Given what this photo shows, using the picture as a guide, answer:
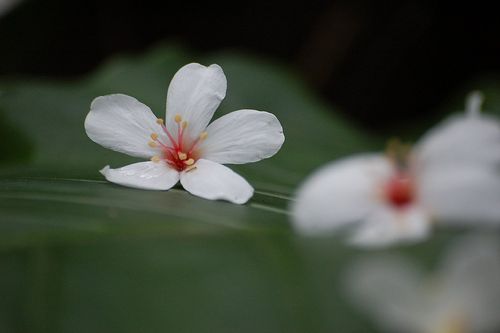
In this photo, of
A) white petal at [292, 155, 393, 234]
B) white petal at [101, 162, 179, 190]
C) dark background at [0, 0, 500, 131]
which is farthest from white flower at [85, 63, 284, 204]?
dark background at [0, 0, 500, 131]

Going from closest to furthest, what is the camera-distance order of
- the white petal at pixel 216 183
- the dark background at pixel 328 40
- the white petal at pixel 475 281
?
1. the white petal at pixel 475 281
2. the white petal at pixel 216 183
3. the dark background at pixel 328 40

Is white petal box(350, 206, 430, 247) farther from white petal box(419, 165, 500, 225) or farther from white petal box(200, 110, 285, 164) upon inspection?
white petal box(200, 110, 285, 164)

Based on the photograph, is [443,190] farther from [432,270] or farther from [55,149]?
[55,149]

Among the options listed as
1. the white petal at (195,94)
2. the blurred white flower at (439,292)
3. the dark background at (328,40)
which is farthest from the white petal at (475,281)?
the dark background at (328,40)

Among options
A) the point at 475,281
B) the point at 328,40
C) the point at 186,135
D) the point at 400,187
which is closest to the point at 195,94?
the point at 186,135

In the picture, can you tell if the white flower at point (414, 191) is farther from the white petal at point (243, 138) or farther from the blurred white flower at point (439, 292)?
the white petal at point (243, 138)

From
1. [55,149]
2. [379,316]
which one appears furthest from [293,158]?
[379,316]
